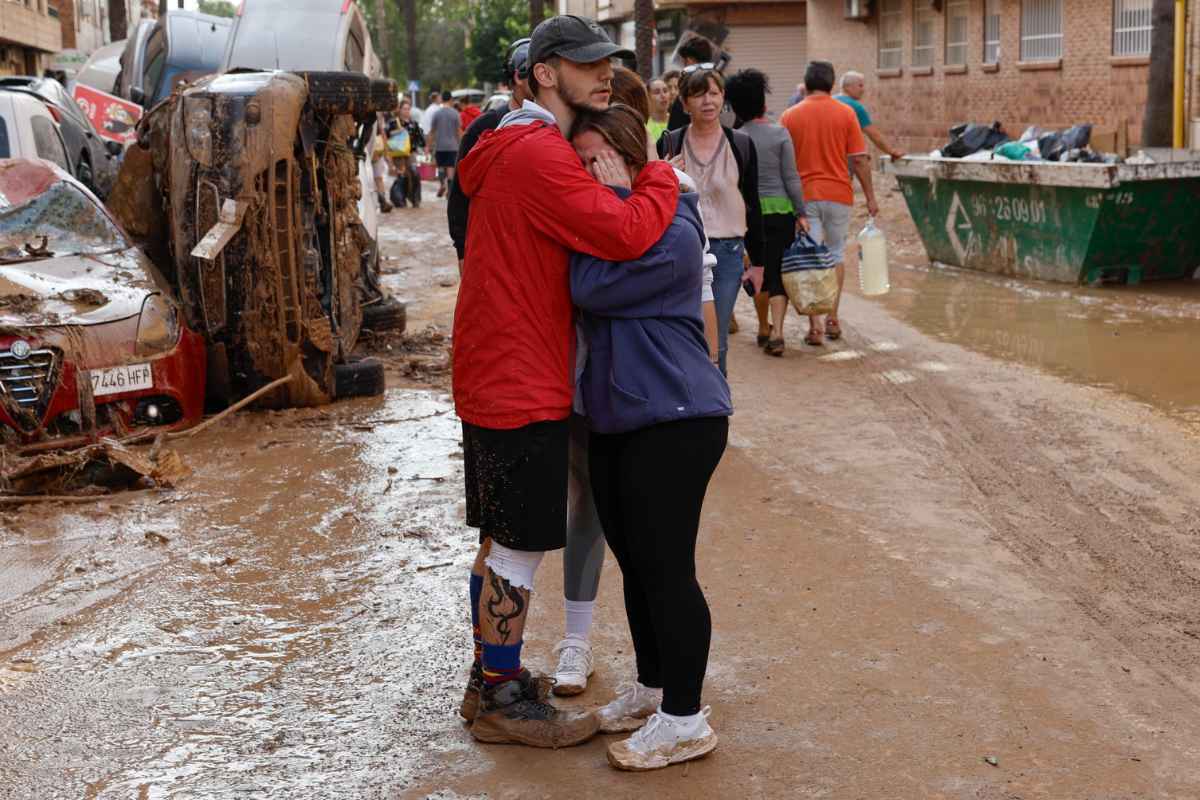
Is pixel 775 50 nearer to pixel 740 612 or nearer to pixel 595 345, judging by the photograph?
pixel 740 612

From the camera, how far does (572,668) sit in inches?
177

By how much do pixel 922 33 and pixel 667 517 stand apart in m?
26.0

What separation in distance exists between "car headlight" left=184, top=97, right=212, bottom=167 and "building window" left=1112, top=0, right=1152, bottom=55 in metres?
15.9

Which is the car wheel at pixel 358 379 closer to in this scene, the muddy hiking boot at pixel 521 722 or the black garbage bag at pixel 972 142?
the muddy hiking boot at pixel 521 722

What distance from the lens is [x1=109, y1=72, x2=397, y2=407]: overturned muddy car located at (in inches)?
321

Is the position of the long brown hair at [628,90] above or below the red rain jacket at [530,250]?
above

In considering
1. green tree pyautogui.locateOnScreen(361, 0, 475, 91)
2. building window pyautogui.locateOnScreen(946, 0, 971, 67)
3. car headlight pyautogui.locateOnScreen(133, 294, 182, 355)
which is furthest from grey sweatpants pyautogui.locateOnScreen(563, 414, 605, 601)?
green tree pyautogui.locateOnScreen(361, 0, 475, 91)

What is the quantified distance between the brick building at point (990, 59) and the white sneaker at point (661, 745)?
15789 mm

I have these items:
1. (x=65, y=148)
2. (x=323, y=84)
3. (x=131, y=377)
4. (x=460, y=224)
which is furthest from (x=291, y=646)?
(x=65, y=148)

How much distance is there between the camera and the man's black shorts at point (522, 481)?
151 inches

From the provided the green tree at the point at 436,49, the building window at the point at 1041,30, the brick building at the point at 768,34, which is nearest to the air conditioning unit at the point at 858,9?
the building window at the point at 1041,30

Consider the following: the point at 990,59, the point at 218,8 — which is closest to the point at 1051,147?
the point at 990,59

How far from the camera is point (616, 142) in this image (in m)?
3.77

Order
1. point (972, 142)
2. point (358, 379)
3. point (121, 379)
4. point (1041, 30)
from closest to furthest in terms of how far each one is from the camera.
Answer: point (121, 379)
point (358, 379)
point (972, 142)
point (1041, 30)
